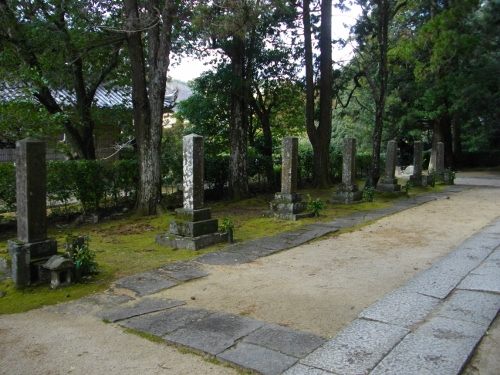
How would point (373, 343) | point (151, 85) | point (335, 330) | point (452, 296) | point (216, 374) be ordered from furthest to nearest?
point (151, 85) < point (452, 296) < point (335, 330) < point (373, 343) < point (216, 374)

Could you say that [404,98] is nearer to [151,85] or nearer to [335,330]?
[151,85]

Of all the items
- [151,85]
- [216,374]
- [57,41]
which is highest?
[57,41]

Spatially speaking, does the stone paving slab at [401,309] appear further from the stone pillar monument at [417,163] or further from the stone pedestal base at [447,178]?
the stone pedestal base at [447,178]

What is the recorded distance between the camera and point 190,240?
736cm

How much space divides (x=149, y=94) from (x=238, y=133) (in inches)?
148

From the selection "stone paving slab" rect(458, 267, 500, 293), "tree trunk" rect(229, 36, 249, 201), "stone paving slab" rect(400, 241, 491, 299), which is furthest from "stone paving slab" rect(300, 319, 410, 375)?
"tree trunk" rect(229, 36, 249, 201)

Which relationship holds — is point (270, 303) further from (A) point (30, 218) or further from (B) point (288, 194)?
(B) point (288, 194)

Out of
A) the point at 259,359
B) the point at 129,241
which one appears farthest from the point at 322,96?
the point at 259,359

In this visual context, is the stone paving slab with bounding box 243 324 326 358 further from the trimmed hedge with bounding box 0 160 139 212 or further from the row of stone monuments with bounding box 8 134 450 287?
the trimmed hedge with bounding box 0 160 139 212

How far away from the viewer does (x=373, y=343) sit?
11.5 ft

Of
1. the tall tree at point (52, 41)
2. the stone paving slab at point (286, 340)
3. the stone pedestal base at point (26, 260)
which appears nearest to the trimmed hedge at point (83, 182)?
the tall tree at point (52, 41)

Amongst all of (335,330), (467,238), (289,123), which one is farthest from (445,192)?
(335,330)

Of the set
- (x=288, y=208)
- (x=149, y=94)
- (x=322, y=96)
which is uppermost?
(x=322, y=96)

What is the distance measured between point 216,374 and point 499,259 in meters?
4.78
